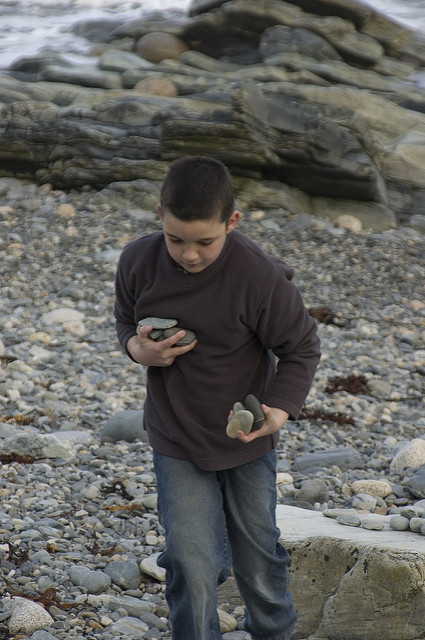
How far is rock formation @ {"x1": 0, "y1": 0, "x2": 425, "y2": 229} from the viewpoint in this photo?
1306 centimetres

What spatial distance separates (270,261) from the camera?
3.15 metres

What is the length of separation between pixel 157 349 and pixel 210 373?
240mm

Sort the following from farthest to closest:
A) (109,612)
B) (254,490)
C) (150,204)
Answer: (150,204), (109,612), (254,490)

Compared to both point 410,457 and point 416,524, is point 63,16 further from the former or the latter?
point 416,524

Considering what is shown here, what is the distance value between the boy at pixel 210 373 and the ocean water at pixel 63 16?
1937cm

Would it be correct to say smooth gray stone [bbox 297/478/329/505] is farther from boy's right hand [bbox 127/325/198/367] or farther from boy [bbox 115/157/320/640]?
boy's right hand [bbox 127/325/198/367]

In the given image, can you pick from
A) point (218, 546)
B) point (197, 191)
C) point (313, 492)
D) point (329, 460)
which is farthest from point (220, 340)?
point (329, 460)

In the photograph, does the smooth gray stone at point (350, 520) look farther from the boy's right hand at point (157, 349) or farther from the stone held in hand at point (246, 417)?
the boy's right hand at point (157, 349)

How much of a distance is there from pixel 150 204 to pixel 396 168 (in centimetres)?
444

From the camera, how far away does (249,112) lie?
1266 centimetres

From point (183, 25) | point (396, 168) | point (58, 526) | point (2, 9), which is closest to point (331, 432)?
point (58, 526)

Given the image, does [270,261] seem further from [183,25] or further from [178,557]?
[183,25]

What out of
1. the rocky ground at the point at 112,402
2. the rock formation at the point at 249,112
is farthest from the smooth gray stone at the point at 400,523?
the rock formation at the point at 249,112

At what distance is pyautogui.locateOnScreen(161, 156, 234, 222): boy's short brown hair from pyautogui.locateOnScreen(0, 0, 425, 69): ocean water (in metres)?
19.3
